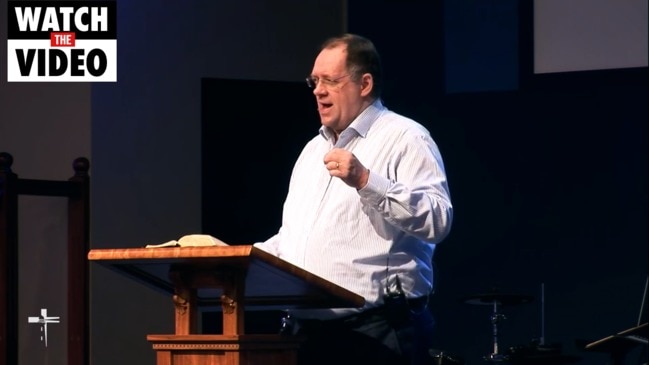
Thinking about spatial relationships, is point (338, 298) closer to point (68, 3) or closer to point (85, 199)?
point (85, 199)

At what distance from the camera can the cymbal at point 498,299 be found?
5.43 metres

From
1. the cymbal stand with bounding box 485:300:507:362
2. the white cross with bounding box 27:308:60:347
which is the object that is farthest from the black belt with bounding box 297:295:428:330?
the white cross with bounding box 27:308:60:347

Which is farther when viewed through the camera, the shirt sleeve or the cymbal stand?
the cymbal stand

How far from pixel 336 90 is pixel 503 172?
126 inches

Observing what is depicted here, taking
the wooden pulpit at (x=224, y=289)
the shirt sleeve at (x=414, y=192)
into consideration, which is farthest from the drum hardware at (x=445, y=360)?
the wooden pulpit at (x=224, y=289)

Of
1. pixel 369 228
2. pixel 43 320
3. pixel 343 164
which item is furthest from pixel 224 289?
pixel 43 320

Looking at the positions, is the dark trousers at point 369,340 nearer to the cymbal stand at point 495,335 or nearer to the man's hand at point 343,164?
the man's hand at point 343,164

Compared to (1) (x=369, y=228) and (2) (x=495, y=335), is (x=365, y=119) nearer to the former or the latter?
(1) (x=369, y=228)

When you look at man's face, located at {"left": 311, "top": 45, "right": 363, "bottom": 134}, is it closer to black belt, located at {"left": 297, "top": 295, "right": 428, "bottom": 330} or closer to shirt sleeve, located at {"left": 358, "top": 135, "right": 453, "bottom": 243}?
shirt sleeve, located at {"left": 358, "top": 135, "right": 453, "bottom": 243}

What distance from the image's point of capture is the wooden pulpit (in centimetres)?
208

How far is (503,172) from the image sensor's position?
5.77 metres

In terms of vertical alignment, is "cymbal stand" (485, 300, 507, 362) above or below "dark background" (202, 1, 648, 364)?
below

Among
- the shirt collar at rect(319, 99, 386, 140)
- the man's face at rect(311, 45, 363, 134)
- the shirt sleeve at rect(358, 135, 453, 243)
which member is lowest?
the shirt sleeve at rect(358, 135, 453, 243)

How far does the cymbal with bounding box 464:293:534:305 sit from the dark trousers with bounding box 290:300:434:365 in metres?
2.90
